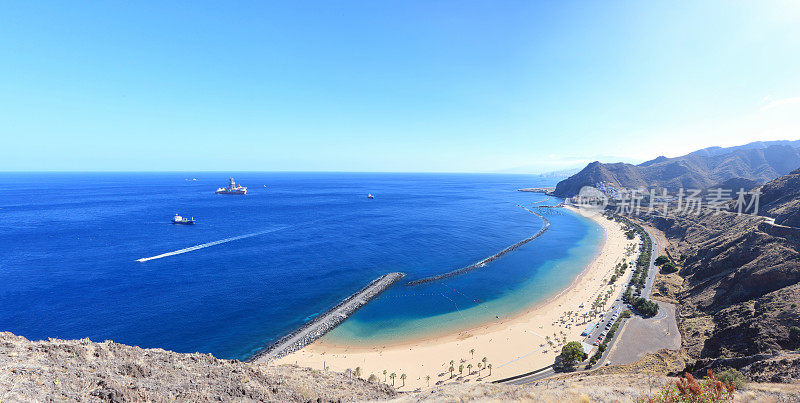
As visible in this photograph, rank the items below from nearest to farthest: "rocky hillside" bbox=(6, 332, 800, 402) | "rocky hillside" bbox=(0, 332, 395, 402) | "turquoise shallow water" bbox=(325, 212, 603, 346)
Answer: "rocky hillside" bbox=(0, 332, 395, 402) < "rocky hillside" bbox=(6, 332, 800, 402) < "turquoise shallow water" bbox=(325, 212, 603, 346)

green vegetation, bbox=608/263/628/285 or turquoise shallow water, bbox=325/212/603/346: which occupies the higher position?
green vegetation, bbox=608/263/628/285

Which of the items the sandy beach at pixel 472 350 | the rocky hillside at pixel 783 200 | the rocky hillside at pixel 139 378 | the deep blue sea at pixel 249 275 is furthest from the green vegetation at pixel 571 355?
the rocky hillside at pixel 783 200

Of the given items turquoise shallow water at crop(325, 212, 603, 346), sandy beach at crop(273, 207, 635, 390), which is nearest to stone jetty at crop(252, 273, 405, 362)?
sandy beach at crop(273, 207, 635, 390)

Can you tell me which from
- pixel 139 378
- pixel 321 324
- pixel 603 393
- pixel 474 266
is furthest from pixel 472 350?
pixel 474 266

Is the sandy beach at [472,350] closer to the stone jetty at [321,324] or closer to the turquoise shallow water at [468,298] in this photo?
the stone jetty at [321,324]

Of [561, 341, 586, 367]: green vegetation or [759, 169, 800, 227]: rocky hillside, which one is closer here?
[561, 341, 586, 367]: green vegetation

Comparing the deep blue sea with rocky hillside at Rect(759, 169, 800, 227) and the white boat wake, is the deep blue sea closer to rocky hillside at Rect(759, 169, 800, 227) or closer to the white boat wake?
the white boat wake

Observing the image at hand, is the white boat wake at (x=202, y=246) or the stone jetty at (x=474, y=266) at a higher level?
the white boat wake at (x=202, y=246)
